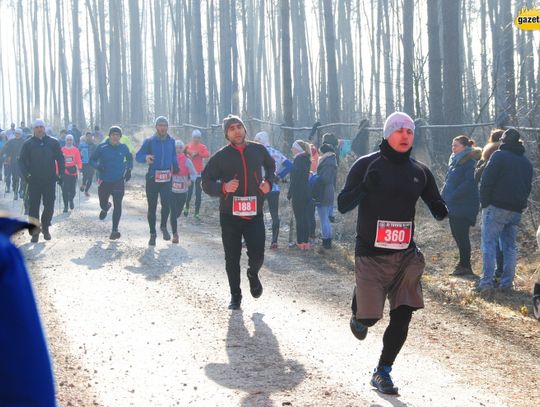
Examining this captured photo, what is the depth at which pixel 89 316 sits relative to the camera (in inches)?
340

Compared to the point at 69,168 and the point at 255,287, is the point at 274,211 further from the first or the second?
the point at 69,168

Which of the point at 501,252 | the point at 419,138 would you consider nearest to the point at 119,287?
the point at 501,252

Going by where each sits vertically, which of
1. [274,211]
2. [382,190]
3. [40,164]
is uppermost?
[40,164]

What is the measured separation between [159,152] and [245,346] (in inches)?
286

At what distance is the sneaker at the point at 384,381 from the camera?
5945mm

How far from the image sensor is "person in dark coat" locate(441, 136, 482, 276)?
10.8 meters

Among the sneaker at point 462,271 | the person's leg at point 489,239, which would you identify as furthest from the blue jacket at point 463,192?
the person's leg at point 489,239

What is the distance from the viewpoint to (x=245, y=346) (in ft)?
24.1

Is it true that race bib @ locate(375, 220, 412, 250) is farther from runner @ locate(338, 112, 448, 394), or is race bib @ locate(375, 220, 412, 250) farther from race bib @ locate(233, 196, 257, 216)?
race bib @ locate(233, 196, 257, 216)

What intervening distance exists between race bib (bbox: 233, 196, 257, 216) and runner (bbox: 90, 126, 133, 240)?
6.72 meters

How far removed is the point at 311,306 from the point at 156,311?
1649 millimetres

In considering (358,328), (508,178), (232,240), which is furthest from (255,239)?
(508,178)

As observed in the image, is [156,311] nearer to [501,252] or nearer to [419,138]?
[501,252]

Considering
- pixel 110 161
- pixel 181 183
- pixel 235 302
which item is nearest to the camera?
pixel 235 302
